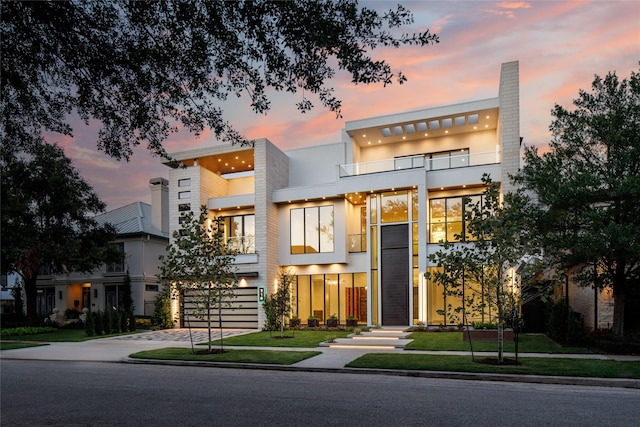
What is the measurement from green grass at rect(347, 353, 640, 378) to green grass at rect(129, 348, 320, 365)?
2197mm

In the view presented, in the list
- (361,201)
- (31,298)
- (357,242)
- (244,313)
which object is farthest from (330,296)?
(31,298)

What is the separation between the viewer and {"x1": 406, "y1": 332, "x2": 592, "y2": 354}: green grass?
50.7 feet

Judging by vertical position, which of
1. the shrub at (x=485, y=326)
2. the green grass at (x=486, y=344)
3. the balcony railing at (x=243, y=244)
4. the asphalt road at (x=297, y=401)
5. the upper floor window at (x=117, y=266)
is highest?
the balcony railing at (x=243, y=244)

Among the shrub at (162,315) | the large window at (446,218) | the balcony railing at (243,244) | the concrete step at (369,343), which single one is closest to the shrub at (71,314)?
the shrub at (162,315)

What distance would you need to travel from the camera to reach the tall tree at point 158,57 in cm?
630

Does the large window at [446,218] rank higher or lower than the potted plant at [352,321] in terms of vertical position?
higher

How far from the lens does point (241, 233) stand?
→ 1128 inches

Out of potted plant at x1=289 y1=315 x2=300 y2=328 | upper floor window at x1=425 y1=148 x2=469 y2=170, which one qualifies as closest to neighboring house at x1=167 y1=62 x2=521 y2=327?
upper floor window at x1=425 y1=148 x2=469 y2=170

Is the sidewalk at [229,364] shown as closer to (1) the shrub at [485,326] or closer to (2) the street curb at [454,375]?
(2) the street curb at [454,375]

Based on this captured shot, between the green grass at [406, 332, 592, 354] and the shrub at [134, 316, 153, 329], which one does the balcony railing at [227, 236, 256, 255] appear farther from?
the green grass at [406, 332, 592, 354]

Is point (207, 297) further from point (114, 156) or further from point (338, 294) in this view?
point (338, 294)

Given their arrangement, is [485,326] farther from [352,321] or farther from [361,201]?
[361,201]

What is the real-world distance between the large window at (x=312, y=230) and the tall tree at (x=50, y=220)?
12504mm

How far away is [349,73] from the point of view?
22.4 feet
